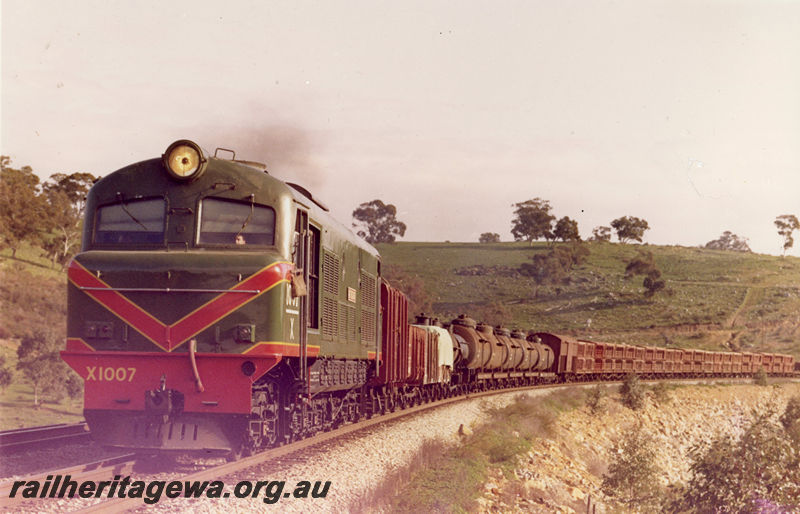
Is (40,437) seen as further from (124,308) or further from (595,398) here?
(595,398)

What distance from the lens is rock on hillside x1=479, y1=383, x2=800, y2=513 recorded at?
66.6ft

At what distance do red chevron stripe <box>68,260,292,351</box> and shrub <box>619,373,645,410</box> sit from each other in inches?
1721

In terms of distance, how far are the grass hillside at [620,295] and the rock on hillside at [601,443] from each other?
3524 centimetres

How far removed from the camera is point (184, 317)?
11781mm

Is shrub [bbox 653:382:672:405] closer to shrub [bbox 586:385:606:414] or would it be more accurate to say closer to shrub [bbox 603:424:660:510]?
shrub [bbox 586:385:606:414]

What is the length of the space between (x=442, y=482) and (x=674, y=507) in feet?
32.6

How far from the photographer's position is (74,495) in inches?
418

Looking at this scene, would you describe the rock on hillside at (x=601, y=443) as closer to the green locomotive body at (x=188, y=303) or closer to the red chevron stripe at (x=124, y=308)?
the green locomotive body at (x=188, y=303)

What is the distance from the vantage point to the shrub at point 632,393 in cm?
5175

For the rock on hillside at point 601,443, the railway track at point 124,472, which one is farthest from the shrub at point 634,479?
the railway track at point 124,472

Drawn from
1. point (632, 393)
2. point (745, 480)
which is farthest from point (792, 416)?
point (745, 480)

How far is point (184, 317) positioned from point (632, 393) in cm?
4463

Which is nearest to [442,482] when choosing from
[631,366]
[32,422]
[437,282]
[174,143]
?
[174,143]

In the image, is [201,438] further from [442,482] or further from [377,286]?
[377,286]
